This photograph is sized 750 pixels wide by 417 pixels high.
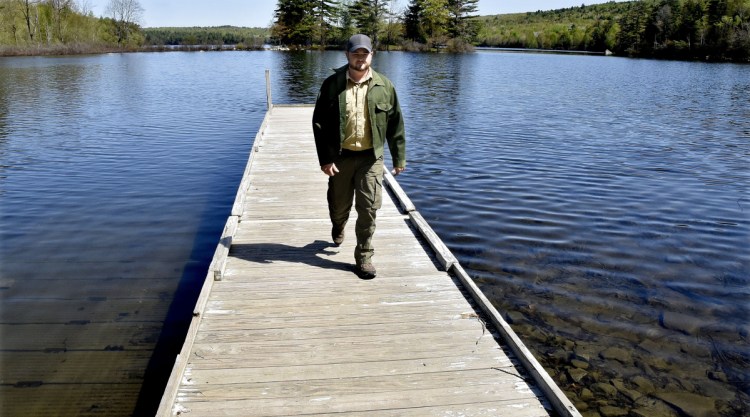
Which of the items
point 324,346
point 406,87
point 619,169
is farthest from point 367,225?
point 406,87

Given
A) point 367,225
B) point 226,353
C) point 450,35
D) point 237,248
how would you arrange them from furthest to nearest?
point 450,35, point 237,248, point 367,225, point 226,353

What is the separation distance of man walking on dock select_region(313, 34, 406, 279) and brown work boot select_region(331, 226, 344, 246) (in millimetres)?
618

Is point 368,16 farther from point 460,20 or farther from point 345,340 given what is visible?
point 345,340

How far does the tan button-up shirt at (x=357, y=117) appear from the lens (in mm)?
4555

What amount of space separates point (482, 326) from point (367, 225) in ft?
4.55

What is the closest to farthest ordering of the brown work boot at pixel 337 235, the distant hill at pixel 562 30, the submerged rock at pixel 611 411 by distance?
the submerged rock at pixel 611 411
the brown work boot at pixel 337 235
the distant hill at pixel 562 30

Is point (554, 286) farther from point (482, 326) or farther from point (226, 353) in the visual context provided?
point (226, 353)

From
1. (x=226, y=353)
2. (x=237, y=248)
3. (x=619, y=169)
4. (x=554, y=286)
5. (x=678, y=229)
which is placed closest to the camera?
(x=226, y=353)

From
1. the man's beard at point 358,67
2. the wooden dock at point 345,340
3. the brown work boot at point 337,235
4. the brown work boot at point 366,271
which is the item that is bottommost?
the wooden dock at point 345,340

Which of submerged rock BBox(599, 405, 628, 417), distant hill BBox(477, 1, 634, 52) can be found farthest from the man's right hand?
distant hill BBox(477, 1, 634, 52)

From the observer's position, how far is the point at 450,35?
87000 millimetres

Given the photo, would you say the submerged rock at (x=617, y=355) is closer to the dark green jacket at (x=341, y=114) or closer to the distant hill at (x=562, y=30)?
the dark green jacket at (x=341, y=114)

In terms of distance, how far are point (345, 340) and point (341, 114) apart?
1878 mm

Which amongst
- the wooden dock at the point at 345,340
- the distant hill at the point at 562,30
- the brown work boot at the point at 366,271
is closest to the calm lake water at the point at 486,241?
the wooden dock at the point at 345,340
